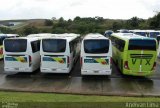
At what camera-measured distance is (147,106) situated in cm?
966

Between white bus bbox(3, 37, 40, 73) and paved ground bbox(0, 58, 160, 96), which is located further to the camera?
white bus bbox(3, 37, 40, 73)

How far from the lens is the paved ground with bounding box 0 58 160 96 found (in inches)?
605

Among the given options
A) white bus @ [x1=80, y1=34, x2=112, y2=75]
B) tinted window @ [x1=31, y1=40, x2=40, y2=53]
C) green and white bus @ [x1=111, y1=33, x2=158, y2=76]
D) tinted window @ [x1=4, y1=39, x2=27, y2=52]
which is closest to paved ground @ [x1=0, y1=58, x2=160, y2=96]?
white bus @ [x1=80, y1=34, x2=112, y2=75]

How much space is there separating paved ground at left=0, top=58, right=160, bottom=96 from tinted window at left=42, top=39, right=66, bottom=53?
1.86 metres

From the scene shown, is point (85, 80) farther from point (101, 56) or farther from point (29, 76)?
point (29, 76)

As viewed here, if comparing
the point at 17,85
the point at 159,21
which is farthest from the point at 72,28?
the point at 17,85

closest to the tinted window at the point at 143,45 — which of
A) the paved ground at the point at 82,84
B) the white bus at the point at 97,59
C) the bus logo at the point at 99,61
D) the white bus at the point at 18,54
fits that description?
the white bus at the point at 97,59

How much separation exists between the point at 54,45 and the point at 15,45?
253cm

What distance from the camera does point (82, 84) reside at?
56.3ft

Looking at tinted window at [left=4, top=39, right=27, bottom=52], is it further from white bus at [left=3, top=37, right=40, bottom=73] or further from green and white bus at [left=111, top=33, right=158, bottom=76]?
green and white bus at [left=111, top=33, right=158, bottom=76]

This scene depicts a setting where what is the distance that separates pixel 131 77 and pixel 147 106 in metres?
9.80

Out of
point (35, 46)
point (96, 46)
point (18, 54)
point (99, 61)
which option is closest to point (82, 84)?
point (99, 61)

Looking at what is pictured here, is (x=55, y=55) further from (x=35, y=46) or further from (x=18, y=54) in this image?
(x=35, y=46)

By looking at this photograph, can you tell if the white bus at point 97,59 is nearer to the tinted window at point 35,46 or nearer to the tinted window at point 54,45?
the tinted window at point 54,45
